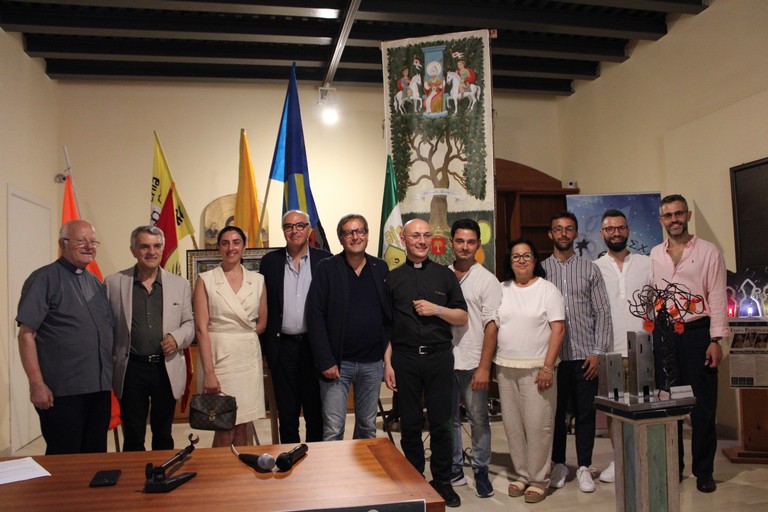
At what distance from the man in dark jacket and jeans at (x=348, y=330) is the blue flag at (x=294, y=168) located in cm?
160

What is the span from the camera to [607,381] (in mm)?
2428

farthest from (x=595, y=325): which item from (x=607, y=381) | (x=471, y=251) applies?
(x=607, y=381)

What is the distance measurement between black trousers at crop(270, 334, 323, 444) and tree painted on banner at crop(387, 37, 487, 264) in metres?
2.31

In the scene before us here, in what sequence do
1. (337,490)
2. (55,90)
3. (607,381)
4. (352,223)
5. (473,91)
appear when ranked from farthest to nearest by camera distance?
1. (55,90)
2. (473,91)
3. (352,223)
4. (607,381)
5. (337,490)

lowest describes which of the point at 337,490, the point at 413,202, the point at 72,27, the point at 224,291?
the point at 337,490

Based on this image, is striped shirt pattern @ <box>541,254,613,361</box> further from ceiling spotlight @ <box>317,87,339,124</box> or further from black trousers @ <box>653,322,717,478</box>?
ceiling spotlight @ <box>317,87,339,124</box>

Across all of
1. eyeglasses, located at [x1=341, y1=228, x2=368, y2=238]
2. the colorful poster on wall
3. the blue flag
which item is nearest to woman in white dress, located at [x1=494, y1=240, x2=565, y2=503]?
eyeglasses, located at [x1=341, y1=228, x2=368, y2=238]

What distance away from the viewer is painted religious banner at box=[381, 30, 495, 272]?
544 centimetres

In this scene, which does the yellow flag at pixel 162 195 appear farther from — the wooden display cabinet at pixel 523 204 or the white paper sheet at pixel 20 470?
the wooden display cabinet at pixel 523 204

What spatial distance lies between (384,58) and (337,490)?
15.2 ft

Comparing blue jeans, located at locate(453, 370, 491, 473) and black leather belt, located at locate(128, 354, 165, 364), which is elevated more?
black leather belt, located at locate(128, 354, 165, 364)

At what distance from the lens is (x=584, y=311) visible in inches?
149

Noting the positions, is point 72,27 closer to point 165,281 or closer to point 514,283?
point 165,281

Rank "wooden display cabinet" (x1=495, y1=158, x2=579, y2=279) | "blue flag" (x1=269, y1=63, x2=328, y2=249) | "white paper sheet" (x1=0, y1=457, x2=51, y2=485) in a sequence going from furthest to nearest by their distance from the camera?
"wooden display cabinet" (x1=495, y1=158, x2=579, y2=279), "blue flag" (x1=269, y1=63, x2=328, y2=249), "white paper sheet" (x1=0, y1=457, x2=51, y2=485)
